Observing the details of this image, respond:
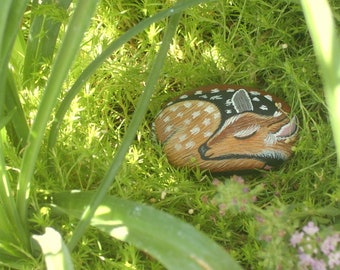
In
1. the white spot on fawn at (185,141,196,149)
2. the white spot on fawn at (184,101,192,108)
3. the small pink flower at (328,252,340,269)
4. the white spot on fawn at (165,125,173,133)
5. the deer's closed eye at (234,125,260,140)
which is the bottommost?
the white spot on fawn at (185,141,196,149)

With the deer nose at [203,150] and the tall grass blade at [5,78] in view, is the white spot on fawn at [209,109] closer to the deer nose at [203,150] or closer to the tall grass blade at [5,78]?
the deer nose at [203,150]

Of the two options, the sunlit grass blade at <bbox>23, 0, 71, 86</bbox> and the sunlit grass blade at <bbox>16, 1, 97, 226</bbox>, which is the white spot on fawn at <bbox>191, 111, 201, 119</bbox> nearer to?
the sunlit grass blade at <bbox>23, 0, 71, 86</bbox>

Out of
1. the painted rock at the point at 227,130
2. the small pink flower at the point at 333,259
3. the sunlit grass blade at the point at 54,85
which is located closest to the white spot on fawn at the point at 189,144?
the painted rock at the point at 227,130

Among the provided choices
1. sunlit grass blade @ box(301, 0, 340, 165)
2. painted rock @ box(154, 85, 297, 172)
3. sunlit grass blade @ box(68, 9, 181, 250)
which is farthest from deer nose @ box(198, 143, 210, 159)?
sunlit grass blade @ box(301, 0, 340, 165)

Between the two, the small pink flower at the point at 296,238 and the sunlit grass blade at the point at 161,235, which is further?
the small pink flower at the point at 296,238

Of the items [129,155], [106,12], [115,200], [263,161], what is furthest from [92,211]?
[106,12]

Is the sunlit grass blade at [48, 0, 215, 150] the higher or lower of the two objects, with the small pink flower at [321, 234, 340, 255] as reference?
higher

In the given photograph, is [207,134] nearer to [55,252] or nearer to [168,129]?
[168,129]
